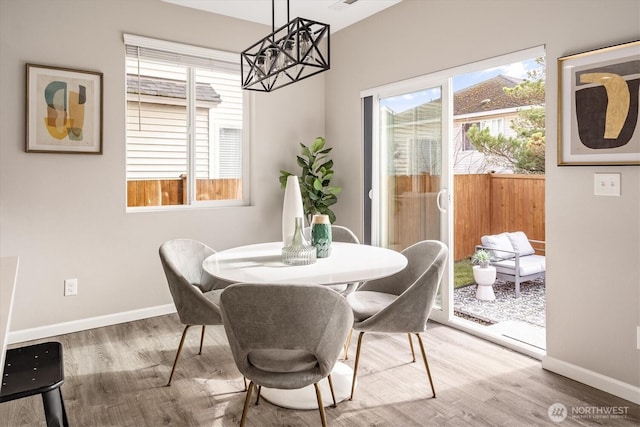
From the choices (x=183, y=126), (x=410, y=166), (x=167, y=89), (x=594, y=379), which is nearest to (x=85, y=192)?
(x=183, y=126)

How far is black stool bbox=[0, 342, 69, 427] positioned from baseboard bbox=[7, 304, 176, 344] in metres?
1.72

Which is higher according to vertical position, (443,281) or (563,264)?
(563,264)

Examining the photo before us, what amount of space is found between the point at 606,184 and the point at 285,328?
6.16 ft

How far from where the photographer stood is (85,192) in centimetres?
334

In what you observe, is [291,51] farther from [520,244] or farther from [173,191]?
[520,244]

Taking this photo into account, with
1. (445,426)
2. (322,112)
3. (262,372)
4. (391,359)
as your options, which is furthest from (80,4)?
(445,426)

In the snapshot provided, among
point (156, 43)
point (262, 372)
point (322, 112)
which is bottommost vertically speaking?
point (262, 372)

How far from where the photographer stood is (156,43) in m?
3.59

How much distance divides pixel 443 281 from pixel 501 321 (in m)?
0.89

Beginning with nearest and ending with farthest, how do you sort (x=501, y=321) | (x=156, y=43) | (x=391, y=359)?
1. (x=391, y=359)
2. (x=156, y=43)
3. (x=501, y=321)

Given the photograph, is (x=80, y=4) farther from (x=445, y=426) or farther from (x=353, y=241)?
(x=445, y=426)

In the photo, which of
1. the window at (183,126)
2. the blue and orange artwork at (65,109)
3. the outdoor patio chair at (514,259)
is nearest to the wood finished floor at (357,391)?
the window at (183,126)

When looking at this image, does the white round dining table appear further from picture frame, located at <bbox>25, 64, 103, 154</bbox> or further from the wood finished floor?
picture frame, located at <bbox>25, 64, 103, 154</bbox>
